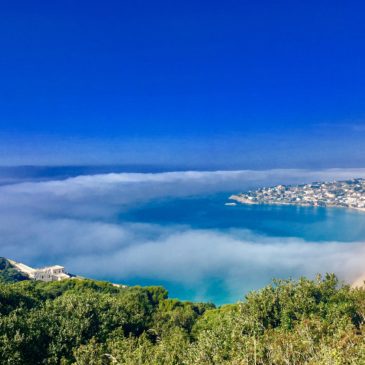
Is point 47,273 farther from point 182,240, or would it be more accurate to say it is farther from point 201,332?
point 201,332

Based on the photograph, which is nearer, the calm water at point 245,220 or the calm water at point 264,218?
the calm water at point 245,220

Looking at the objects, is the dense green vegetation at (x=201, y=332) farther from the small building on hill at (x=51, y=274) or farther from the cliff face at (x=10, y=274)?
the small building on hill at (x=51, y=274)

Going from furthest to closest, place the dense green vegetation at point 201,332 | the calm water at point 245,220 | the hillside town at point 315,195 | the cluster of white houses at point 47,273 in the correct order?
1. the hillside town at point 315,195
2. the calm water at point 245,220
3. the cluster of white houses at point 47,273
4. the dense green vegetation at point 201,332

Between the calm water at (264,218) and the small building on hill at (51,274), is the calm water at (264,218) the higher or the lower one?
the higher one

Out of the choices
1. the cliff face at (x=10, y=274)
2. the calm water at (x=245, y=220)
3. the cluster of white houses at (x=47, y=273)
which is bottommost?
the cluster of white houses at (x=47, y=273)

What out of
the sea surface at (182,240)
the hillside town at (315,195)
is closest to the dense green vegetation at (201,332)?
the sea surface at (182,240)

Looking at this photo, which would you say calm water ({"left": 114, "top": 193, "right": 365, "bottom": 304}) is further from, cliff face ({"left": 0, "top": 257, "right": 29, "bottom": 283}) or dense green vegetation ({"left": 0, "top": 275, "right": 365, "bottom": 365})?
dense green vegetation ({"left": 0, "top": 275, "right": 365, "bottom": 365})

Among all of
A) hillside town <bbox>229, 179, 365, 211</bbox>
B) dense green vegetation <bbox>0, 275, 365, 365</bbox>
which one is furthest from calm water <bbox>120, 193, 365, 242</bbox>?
dense green vegetation <bbox>0, 275, 365, 365</bbox>

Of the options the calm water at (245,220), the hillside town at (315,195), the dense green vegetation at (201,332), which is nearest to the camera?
the dense green vegetation at (201,332)

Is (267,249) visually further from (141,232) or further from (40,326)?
(40,326)
